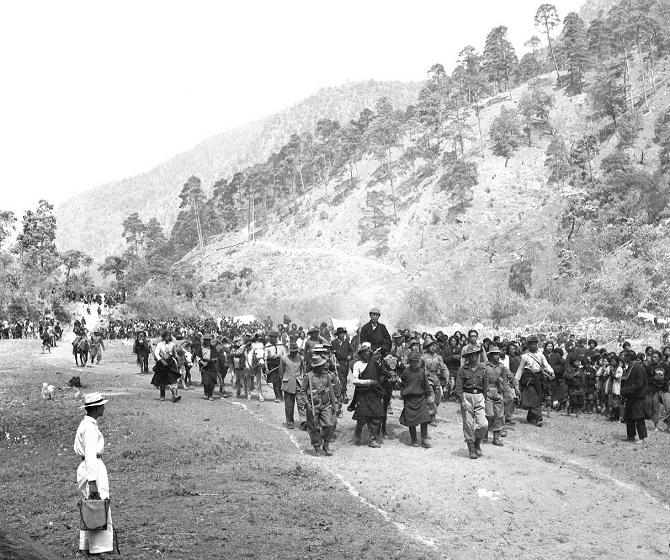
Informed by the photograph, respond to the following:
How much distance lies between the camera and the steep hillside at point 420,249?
51.2 meters

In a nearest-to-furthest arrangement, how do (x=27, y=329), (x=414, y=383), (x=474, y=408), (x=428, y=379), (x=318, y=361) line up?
1. (x=474, y=408)
2. (x=318, y=361)
3. (x=414, y=383)
4. (x=428, y=379)
5. (x=27, y=329)

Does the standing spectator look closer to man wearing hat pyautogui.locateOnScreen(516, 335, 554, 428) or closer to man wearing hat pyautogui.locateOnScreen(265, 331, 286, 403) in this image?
man wearing hat pyautogui.locateOnScreen(516, 335, 554, 428)

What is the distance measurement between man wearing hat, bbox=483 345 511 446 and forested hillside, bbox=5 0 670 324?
2482 cm

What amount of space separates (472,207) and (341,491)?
6369 centimetres

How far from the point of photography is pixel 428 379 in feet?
40.9

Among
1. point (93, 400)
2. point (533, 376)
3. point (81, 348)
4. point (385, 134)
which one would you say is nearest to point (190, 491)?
point (93, 400)

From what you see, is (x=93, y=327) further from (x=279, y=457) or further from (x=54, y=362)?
(x=279, y=457)

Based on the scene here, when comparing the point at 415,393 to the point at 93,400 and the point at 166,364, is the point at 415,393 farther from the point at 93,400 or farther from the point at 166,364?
the point at 166,364

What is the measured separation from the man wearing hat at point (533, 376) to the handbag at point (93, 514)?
967 cm

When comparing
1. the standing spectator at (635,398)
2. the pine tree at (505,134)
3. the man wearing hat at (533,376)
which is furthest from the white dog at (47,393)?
the pine tree at (505,134)

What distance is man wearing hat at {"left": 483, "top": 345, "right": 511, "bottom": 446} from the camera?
1198cm

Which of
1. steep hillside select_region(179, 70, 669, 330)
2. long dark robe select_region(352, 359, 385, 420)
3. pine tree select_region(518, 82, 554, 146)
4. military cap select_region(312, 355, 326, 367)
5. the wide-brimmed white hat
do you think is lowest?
long dark robe select_region(352, 359, 385, 420)

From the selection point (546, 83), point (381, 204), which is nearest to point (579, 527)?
point (381, 204)

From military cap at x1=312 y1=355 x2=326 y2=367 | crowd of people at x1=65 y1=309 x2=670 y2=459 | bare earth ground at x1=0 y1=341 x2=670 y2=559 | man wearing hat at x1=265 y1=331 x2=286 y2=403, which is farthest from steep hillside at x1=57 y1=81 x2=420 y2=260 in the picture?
military cap at x1=312 y1=355 x2=326 y2=367
